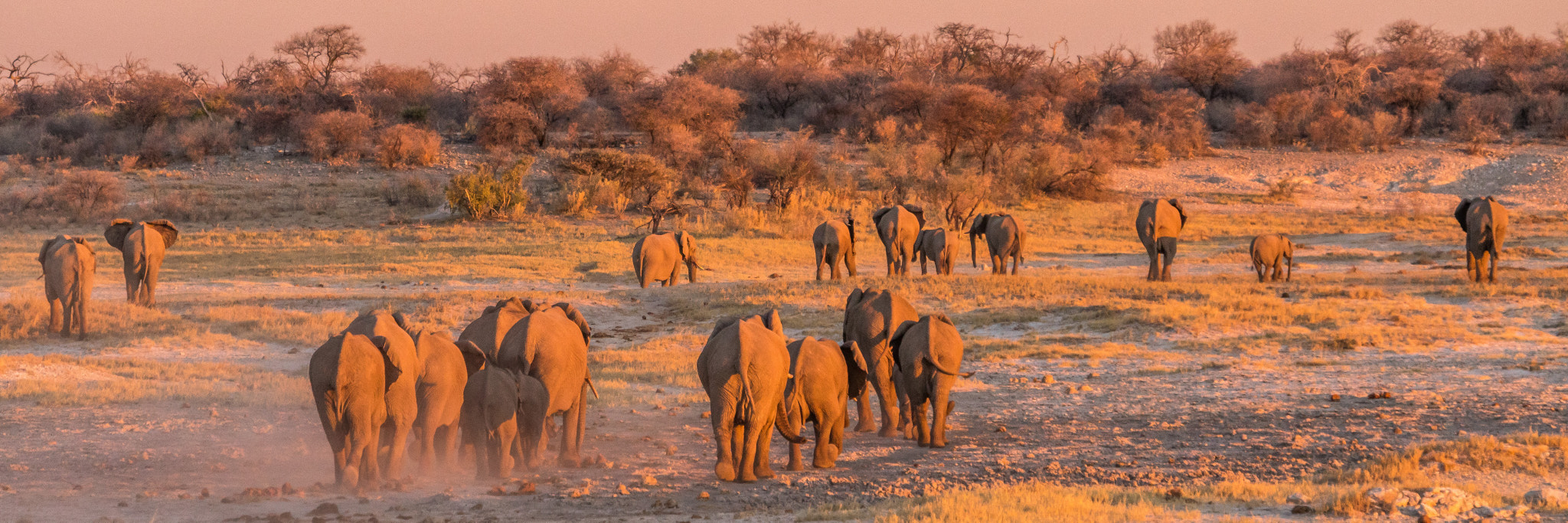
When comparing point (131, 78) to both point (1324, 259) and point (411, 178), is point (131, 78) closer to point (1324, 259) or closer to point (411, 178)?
point (411, 178)

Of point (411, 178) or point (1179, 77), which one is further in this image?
point (1179, 77)

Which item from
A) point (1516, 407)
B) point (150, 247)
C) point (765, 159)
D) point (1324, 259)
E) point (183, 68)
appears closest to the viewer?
point (1516, 407)

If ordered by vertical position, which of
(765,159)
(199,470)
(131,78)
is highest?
(131,78)

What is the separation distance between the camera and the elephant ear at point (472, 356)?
885cm

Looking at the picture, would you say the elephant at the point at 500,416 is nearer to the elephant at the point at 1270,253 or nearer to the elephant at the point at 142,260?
the elephant at the point at 142,260

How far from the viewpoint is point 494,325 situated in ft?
30.6

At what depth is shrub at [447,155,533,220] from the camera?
3281 cm

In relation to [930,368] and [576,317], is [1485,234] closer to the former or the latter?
[930,368]

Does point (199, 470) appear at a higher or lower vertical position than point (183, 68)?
lower

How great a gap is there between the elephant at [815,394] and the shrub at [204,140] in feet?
133

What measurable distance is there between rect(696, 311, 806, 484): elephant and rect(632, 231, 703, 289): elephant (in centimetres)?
1264

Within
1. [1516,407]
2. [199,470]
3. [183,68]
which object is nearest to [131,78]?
[183,68]

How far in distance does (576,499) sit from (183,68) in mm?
55081

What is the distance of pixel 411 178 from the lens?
3844 cm
